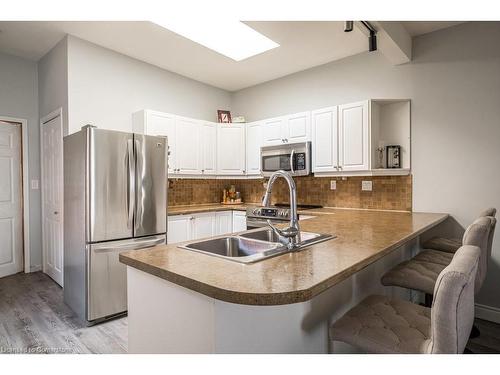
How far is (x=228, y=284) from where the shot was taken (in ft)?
3.25

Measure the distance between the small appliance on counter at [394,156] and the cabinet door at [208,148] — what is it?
7.52 feet

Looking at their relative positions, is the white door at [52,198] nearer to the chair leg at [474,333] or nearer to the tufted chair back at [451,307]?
the tufted chair back at [451,307]

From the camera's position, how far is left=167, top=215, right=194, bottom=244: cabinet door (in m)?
3.46

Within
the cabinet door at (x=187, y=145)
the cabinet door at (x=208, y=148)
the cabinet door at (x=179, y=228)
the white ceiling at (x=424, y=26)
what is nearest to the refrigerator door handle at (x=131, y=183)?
the cabinet door at (x=179, y=228)

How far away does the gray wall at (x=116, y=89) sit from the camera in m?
3.27

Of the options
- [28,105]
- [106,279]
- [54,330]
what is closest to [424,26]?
[106,279]

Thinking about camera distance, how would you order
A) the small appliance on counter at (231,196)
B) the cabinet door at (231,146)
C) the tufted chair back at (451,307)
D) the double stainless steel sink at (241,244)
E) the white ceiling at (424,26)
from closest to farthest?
the tufted chair back at (451,307)
the double stainless steel sink at (241,244)
the white ceiling at (424,26)
the cabinet door at (231,146)
the small appliance on counter at (231,196)

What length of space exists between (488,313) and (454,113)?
1.88m

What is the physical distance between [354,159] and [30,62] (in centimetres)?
414

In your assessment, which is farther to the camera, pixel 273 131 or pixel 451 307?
pixel 273 131

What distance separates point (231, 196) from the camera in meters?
4.81

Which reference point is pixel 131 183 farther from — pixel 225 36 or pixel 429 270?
pixel 429 270

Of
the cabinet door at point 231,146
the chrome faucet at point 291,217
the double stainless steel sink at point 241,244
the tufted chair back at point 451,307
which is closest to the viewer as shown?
the tufted chair back at point 451,307
